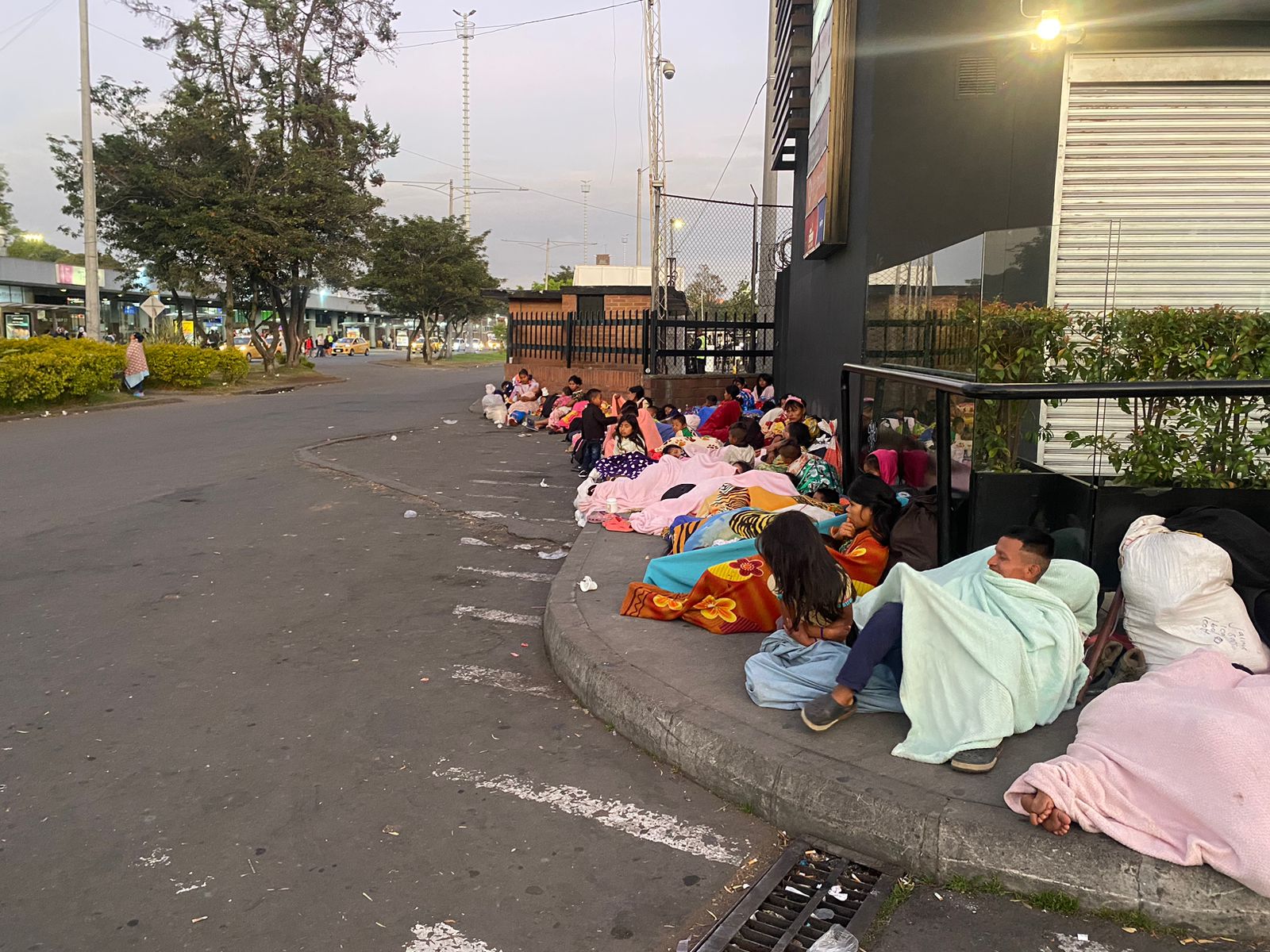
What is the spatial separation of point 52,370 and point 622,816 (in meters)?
18.2

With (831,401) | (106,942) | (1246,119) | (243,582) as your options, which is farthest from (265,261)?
(106,942)

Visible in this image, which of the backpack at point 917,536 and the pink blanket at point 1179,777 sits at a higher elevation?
the backpack at point 917,536

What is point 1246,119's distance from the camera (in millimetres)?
7184

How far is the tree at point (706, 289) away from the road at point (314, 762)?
10.6m

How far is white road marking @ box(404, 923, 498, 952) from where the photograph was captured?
270 centimetres

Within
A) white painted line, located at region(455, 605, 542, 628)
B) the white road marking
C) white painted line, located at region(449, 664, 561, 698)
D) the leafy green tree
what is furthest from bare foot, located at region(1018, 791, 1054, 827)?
the leafy green tree

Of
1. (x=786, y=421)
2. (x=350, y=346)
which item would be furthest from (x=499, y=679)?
(x=350, y=346)

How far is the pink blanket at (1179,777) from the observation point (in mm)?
2742

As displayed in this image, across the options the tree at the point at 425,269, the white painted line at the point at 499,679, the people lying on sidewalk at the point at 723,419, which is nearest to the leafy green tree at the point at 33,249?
the tree at the point at 425,269

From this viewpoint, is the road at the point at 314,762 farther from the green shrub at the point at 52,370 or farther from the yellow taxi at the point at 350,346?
the yellow taxi at the point at 350,346

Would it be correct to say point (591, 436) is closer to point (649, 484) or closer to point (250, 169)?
point (649, 484)

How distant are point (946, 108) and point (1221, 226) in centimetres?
270

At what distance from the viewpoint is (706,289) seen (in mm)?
18094

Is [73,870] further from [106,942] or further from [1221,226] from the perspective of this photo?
[1221,226]
